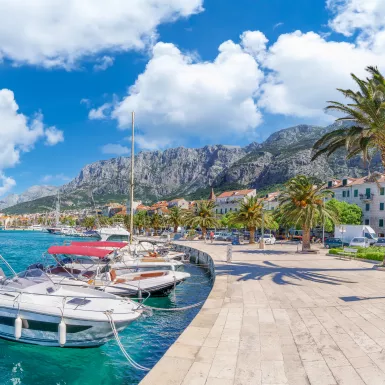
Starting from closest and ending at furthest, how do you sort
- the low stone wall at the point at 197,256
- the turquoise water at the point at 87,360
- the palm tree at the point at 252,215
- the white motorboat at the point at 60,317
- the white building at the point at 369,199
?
1. the turquoise water at the point at 87,360
2. the white motorboat at the point at 60,317
3. the low stone wall at the point at 197,256
4. the palm tree at the point at 252,215
5. the white building at the point at 369,199

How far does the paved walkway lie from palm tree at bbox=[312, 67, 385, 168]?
9165 mm

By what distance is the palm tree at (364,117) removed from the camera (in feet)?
62.6

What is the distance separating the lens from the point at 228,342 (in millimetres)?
7781

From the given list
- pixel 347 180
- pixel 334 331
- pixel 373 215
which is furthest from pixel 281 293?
pixel 347 180

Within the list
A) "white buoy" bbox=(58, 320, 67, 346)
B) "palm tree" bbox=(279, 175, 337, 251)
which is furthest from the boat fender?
"palm tree" bbox=(279, 175, 337, 251)

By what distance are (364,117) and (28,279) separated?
19086 mm

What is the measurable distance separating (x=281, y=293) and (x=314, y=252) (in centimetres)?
2339

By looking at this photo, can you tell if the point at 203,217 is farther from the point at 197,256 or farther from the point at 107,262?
the point at 107,262

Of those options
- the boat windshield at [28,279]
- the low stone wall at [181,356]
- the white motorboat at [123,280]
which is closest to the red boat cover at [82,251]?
the white motorboat at [123,280]

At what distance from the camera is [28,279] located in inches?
522

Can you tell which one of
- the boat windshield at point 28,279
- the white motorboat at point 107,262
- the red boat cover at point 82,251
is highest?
the red boat cover at point 82,251

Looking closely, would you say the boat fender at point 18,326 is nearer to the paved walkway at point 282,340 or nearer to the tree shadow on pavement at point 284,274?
the paved walkway at point 282,340

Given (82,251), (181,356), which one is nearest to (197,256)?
(82,251)

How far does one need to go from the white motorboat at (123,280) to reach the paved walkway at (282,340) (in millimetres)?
5887
